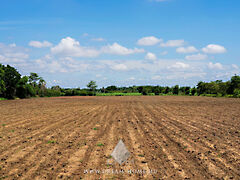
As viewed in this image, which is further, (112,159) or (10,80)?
(10,80)

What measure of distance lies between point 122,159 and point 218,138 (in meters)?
6.80

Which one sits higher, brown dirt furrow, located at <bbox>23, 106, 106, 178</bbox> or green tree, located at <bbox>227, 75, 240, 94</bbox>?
green tree, located at <bbox>227, 75, 240, 94</bbox>

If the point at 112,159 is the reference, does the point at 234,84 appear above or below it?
above

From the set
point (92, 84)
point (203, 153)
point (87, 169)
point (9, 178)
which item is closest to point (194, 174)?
point (203, 153)

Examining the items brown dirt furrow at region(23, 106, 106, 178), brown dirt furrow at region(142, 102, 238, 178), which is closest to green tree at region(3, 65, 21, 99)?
brown dirt furrow at region(23, 106, 106, 178)

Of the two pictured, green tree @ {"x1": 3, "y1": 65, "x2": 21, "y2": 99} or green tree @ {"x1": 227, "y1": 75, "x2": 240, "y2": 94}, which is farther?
green tree @ {"x1": 227, "y1": 75, "x2": 240, "y2": 94}

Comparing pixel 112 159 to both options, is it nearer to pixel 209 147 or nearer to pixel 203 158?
pixel 203 158

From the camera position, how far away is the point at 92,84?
158125mm

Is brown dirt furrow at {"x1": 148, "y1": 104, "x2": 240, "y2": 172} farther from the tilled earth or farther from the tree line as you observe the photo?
the tree line

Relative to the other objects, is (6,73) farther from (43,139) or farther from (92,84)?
(92,84)

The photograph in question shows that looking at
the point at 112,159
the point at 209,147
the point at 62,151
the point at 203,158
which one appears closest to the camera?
the point at 112,159

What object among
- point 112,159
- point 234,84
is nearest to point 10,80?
point 112,159

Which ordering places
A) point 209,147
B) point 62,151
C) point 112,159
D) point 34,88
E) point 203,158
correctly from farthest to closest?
point 34,88, point 209,147, point 62,151, point 203,158, point 112,159

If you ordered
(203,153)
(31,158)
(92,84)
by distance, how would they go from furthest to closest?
(92,84)
(203,153)
(31,158)
